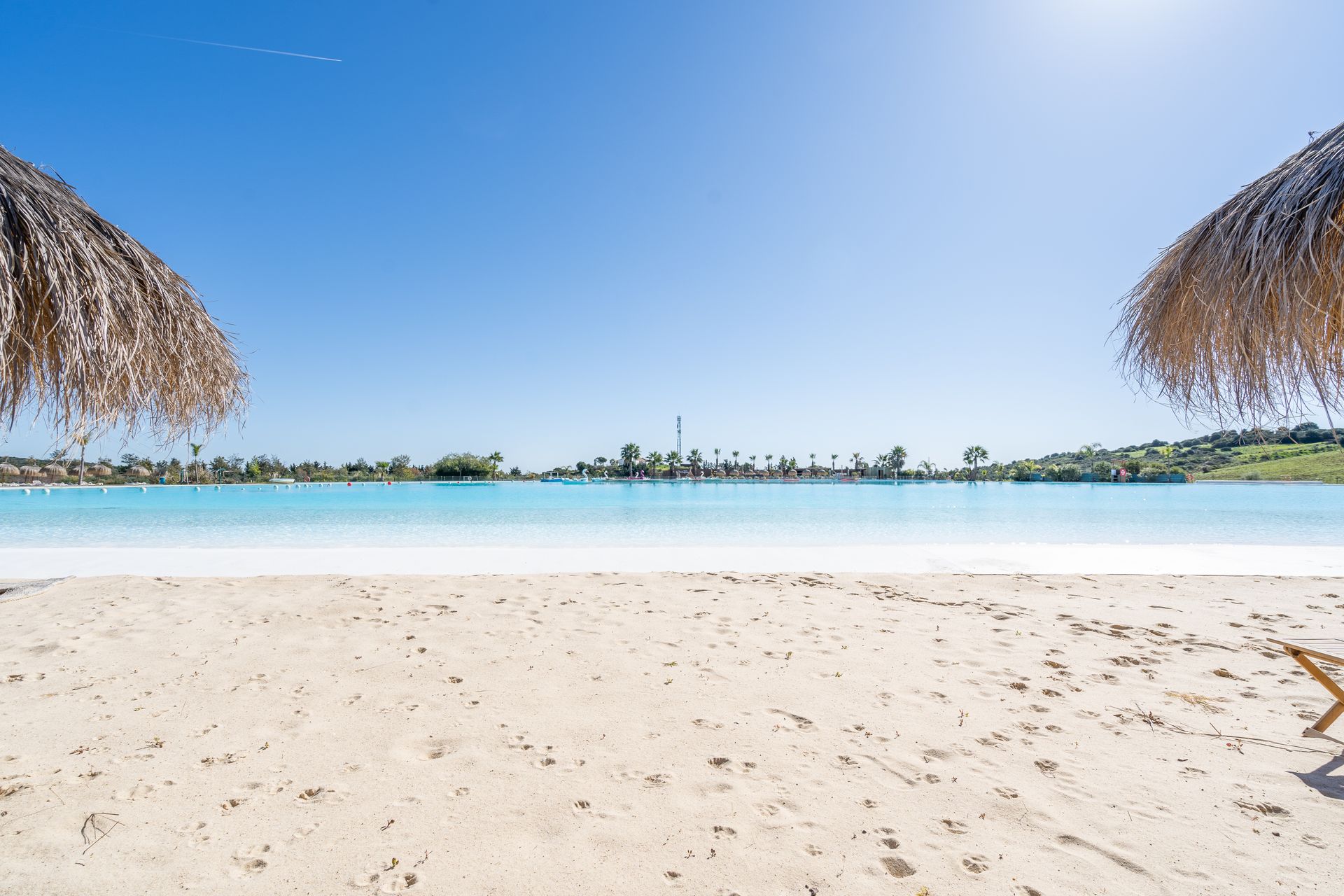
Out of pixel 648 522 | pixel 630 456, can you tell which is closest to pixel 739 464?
pixel 630 456

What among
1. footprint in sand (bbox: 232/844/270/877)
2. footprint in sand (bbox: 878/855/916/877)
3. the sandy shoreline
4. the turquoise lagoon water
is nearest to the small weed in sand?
the sandy shoreline

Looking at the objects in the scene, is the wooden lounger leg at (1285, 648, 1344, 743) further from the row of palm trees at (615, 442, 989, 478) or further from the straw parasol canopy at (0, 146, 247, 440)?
the row of palm trees at (615, 442, 989, 478)

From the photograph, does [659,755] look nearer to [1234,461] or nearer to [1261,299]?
[1261,299]

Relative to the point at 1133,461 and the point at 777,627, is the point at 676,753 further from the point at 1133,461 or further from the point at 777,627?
the point at 1133,461

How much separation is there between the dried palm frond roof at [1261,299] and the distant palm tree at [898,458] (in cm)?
8611

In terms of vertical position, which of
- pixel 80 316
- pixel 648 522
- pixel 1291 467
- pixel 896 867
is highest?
pixel 80 316

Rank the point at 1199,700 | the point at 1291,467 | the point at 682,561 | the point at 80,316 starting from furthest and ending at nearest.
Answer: the point at 1291,467
the point at 682,561
the point at 1199,700
the point at 80,316

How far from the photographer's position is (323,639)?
4.23 m

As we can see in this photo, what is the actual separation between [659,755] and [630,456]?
260ft

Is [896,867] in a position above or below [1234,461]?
below

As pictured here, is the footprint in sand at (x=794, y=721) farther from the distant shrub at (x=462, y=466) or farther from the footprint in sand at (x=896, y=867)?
the distant shrub at (x=462, y=466)

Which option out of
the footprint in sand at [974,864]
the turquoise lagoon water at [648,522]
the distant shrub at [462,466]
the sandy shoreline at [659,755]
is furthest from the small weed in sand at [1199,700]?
the distant shrub at [462,466]

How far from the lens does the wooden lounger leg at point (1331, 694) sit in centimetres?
258

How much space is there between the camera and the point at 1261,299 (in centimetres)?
278
